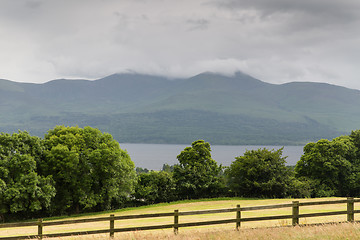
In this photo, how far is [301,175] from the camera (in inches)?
2625

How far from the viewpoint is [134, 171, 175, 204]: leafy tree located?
58.4 m

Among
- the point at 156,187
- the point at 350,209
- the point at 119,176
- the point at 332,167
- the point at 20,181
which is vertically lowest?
the point at 156,187

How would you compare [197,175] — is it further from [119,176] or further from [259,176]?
[119,176]

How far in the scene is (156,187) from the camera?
59281 millimetres

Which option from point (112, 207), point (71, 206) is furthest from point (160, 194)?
point (71, 206)

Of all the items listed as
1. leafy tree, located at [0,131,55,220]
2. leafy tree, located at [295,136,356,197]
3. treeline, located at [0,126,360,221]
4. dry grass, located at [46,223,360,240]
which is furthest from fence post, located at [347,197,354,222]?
leafy tree, located at [295,136,356,197]

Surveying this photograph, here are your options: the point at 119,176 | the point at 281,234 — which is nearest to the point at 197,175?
the point at 119,176

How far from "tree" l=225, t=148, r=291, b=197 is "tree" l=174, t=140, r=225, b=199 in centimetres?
281

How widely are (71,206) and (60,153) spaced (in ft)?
28.9

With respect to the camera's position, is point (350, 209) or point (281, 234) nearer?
point (281, 234)

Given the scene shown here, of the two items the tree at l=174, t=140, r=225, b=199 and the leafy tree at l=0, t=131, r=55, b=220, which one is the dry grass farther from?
the tree at l=174, t=140, r=225, b=199

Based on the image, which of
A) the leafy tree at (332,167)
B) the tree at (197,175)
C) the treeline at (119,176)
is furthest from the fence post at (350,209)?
A: the leafy tree at (332,167)

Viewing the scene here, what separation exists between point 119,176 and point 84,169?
16.6 ft

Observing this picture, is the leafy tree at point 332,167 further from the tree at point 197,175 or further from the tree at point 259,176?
the tree at point 197,175
